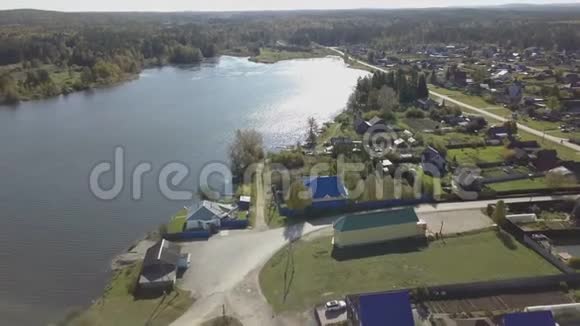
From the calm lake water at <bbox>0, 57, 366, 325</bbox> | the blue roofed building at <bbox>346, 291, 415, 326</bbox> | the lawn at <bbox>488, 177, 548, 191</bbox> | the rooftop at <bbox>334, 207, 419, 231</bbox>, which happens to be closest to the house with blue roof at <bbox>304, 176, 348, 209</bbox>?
the rooftop at <bbox>334, 207, 419, 231</bbox>

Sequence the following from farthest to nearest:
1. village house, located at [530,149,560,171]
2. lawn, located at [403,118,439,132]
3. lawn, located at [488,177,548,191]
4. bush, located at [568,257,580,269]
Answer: lawn, located at [403,118,439,132]
village house, located at [530,149,560,171]
lawn, located at [488,177,548,191]
bush, located at [568,257,580,269]

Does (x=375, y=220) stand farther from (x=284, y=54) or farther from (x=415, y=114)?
(x=284, y=54)

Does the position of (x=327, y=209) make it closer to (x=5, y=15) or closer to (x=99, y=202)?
(x=99, y=202)

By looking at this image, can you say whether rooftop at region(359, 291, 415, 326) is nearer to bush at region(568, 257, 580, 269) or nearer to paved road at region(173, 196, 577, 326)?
paved road at region(173, 196, 577, 326)

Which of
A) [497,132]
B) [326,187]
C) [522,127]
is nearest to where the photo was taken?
[326,187]

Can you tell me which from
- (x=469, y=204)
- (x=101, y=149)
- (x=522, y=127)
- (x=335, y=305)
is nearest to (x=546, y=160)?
(x=469, y=204)

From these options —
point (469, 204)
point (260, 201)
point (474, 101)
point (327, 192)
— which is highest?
point (327, 192)
